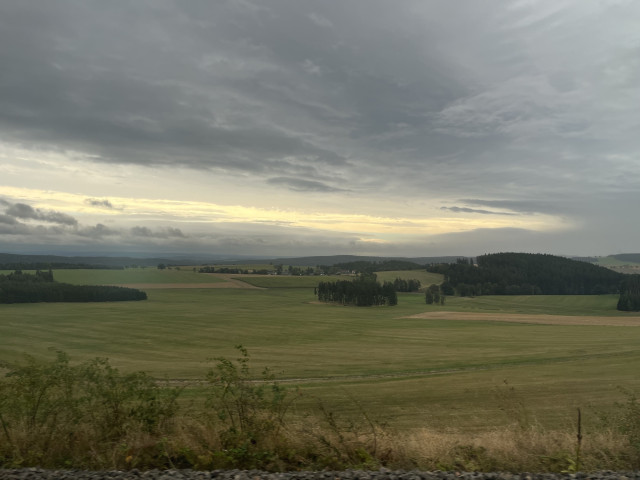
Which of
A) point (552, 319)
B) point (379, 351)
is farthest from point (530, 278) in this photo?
point (379, 351)

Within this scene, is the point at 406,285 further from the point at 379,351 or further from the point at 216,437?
the point at 216,437

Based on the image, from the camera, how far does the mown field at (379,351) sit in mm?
19406

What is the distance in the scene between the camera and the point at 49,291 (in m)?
96.8

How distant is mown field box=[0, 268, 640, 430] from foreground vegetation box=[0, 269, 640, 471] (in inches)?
8.6

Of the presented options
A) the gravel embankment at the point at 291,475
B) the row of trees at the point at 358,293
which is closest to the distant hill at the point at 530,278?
the row of trees at the point at 358,293

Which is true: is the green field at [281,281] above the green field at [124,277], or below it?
below

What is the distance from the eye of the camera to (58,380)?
8266 mm

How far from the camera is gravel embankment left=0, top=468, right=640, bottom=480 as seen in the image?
6070 mm

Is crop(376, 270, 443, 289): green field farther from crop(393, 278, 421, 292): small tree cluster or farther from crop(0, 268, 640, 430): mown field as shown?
crop(0, 268, 640, 430): mown field

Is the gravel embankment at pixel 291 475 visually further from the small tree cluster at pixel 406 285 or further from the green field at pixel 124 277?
the small tree cluster at pixel 406 285

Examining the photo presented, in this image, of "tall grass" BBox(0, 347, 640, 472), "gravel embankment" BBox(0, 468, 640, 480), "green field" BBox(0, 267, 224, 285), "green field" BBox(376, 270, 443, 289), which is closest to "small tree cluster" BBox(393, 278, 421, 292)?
"green field" BBox(376, 270, 443, 289)

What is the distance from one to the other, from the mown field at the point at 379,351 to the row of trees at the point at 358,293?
16.9m

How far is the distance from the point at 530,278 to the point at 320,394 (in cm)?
16825

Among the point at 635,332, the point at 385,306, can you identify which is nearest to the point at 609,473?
the point at 635,332
